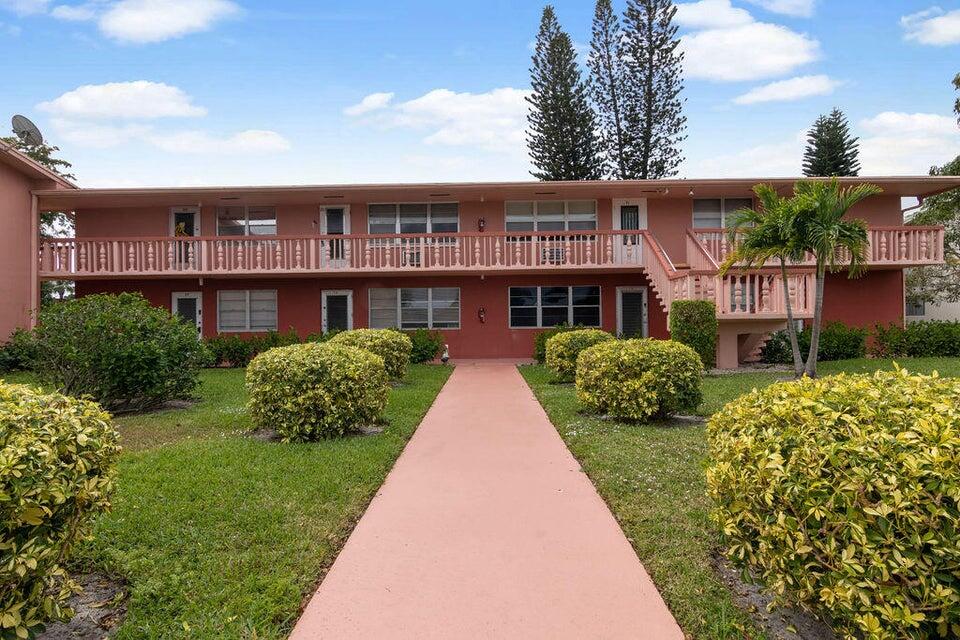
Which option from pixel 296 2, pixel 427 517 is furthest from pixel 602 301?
pixel 427 517

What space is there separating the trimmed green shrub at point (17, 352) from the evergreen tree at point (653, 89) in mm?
24447

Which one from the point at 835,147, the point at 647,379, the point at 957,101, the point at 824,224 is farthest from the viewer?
the point at 835,147

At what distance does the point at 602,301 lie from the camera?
17.8m

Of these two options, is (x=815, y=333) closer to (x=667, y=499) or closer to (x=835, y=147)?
(x=667, y=499)

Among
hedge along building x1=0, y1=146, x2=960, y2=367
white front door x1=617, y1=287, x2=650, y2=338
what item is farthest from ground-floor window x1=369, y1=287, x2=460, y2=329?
white front door x1=617, y1=287, x2=650, y2=338

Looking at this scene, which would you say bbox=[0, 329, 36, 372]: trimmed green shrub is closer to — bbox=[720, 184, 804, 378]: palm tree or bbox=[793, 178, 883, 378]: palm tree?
bbox=[720, 184, 804, 378]: palm tree

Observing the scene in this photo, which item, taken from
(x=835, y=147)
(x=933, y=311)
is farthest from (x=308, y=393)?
(x=835, y=147)

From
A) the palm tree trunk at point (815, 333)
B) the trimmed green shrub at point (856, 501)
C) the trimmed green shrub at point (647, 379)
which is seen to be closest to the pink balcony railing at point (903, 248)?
the palm tree trunk at point (815, 333)

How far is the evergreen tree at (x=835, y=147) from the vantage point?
33062mm

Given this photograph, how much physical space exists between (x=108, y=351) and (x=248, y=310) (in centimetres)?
997

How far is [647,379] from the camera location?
7.33 meters

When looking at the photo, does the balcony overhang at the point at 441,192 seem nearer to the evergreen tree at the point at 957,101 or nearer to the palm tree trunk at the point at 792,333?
the evergreen tree at the point at 957,101

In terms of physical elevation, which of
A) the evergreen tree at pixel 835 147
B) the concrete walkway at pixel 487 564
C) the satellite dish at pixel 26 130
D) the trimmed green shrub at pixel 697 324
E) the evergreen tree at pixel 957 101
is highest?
the evergreen tree at pixel 835 147

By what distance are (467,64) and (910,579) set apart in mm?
16729
